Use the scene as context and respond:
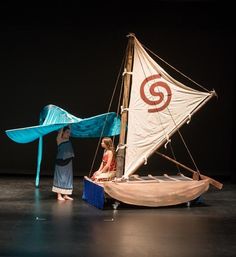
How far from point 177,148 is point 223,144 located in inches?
28.1

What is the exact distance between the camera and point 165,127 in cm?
633

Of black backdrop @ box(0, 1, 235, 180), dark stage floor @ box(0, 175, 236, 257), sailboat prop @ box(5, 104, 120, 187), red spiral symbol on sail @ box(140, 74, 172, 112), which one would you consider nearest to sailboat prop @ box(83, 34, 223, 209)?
red spiral symbol on sail @ box(140, 74, 172, 112)

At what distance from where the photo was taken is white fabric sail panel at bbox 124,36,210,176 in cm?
630

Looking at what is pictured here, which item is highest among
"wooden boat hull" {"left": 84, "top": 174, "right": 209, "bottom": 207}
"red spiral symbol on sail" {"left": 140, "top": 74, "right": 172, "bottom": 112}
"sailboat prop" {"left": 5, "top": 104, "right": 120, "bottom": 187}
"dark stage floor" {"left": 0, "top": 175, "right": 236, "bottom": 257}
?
"red spiral symbol on sail" {"left": 140, "top": 74, "right": 172, "bottom": 112}

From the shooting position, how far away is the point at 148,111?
20.7 ft

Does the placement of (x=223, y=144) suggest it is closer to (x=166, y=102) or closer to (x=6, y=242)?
(x=166, y=102)

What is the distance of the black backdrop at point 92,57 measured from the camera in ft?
27.9

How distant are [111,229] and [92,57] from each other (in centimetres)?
395

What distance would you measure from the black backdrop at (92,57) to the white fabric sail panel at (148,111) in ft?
7.72

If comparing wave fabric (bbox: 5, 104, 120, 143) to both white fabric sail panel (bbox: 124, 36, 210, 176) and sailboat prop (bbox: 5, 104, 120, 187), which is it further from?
white fabric sail panel (bbox: 124, 36, 210, 176)

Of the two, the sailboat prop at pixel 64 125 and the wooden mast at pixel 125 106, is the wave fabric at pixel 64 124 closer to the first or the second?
the sailboat prop at pixel 64 125

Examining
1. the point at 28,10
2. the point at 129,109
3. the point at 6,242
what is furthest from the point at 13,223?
the point at 28,10

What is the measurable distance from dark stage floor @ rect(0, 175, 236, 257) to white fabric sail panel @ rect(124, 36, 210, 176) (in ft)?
2.18

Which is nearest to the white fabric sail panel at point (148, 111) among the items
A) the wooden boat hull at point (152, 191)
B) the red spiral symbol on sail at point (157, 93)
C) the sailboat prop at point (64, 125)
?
the red spiral symbol on sail at point (157, 93)
